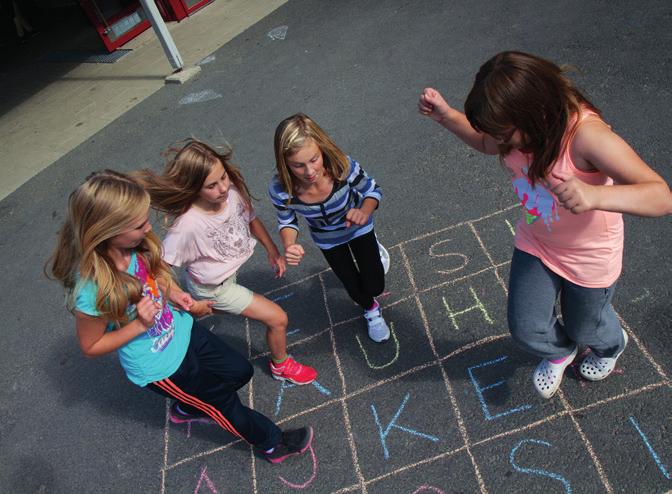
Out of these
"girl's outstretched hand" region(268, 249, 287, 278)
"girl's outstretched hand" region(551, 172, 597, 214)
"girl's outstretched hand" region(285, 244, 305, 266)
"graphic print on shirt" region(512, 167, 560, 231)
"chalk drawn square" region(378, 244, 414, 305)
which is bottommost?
"chalk drawn square" region(378, 244, 414, 305)

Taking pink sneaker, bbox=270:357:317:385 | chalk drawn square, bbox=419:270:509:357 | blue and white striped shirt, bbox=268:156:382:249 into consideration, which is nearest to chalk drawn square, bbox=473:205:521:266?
chalk drawn square, bbox=419:270:509:357

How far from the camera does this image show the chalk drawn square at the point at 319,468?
2592 millimetres

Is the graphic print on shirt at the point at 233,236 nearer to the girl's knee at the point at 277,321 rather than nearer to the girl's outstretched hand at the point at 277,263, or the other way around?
the girl's outstretched hand at the point at 277,263

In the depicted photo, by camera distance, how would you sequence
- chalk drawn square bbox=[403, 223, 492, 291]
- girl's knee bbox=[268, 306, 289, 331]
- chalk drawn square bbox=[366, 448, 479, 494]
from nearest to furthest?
1. chalk drawn square bbox=[366, 448, 479, 494]
2. girl's knee bbox=[268, 306, 289, 331]
3. chalk drawn square bbox=[403, 223, 492, 291]

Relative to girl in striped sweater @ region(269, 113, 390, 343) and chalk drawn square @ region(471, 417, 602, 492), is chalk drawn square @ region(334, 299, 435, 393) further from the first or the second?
chalk drawn square @ region(471, 417, 602, 492)

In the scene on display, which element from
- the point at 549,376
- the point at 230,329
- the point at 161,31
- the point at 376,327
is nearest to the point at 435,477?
the point at 549,376

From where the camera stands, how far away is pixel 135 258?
2219 mm

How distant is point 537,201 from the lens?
1.97m

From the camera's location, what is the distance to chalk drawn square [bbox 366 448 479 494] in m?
2.41

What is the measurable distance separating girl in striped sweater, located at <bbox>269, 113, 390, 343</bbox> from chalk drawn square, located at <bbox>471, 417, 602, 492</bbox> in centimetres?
104

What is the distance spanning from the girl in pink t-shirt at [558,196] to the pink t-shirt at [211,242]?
1.09 m

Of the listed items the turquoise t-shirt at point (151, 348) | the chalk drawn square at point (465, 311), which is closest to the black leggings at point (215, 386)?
the turquoise t-shirt at point (151, 348)

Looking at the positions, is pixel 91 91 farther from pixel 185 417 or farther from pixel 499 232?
pixel 499 232

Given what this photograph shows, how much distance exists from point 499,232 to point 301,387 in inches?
64.5
